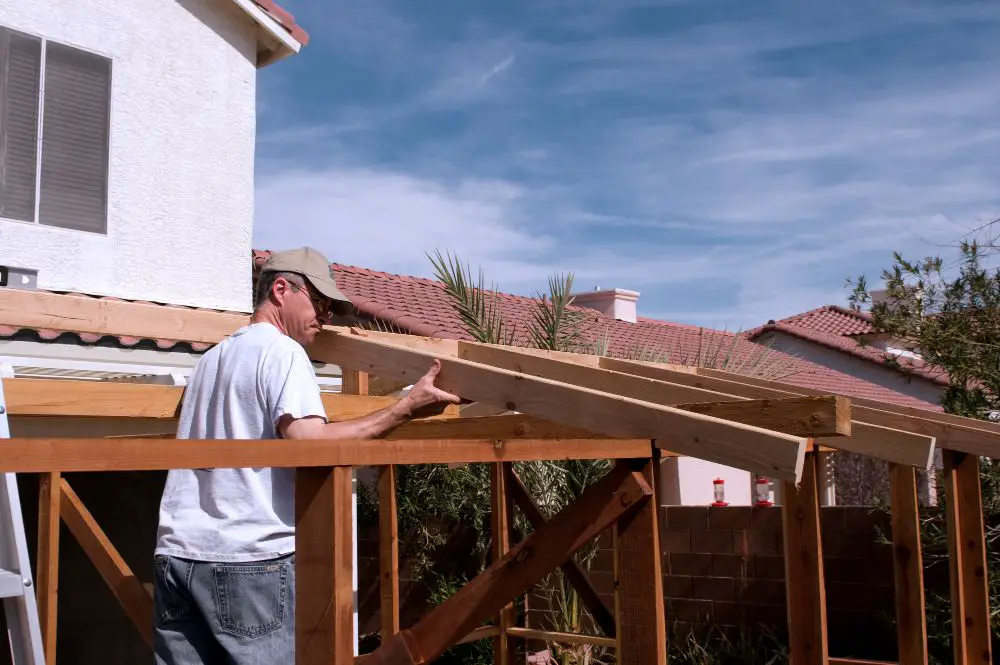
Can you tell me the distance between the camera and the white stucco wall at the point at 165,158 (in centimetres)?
841

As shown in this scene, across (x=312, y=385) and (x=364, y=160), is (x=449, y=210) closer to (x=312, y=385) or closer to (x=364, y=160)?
(x=364, y=160)

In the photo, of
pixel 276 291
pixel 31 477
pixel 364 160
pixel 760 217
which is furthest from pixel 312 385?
pixel 760 217

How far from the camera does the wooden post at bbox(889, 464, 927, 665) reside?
16.9 feet

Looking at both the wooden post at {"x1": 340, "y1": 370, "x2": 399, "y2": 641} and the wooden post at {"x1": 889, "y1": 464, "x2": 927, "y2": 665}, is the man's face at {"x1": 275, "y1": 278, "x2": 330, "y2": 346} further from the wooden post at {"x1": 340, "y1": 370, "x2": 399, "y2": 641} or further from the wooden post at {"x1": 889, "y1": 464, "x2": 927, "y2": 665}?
the wooden post at {"x1": 889, "y1": 464, "x2": 927, "y2": 665}

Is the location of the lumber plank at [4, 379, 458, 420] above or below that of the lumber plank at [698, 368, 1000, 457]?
above

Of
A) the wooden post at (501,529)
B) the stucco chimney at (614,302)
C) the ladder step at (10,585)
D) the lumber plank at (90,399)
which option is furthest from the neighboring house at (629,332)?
the ladder step at (10,585)

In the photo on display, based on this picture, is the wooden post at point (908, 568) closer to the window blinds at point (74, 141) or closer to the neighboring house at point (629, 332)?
the neighboring house at point (629, 332)

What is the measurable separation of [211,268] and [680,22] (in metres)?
11.8

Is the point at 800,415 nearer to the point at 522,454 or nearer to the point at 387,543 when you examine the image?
the point at 522,454

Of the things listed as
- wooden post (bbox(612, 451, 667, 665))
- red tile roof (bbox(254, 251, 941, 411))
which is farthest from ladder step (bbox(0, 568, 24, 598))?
red tile roof (bbox(254, 251, 941, 411))

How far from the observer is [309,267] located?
3.51 m

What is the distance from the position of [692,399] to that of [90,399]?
99.8 inches

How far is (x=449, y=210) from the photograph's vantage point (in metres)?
21.1

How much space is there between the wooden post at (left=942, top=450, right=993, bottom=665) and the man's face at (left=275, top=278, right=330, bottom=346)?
10.9 ft
